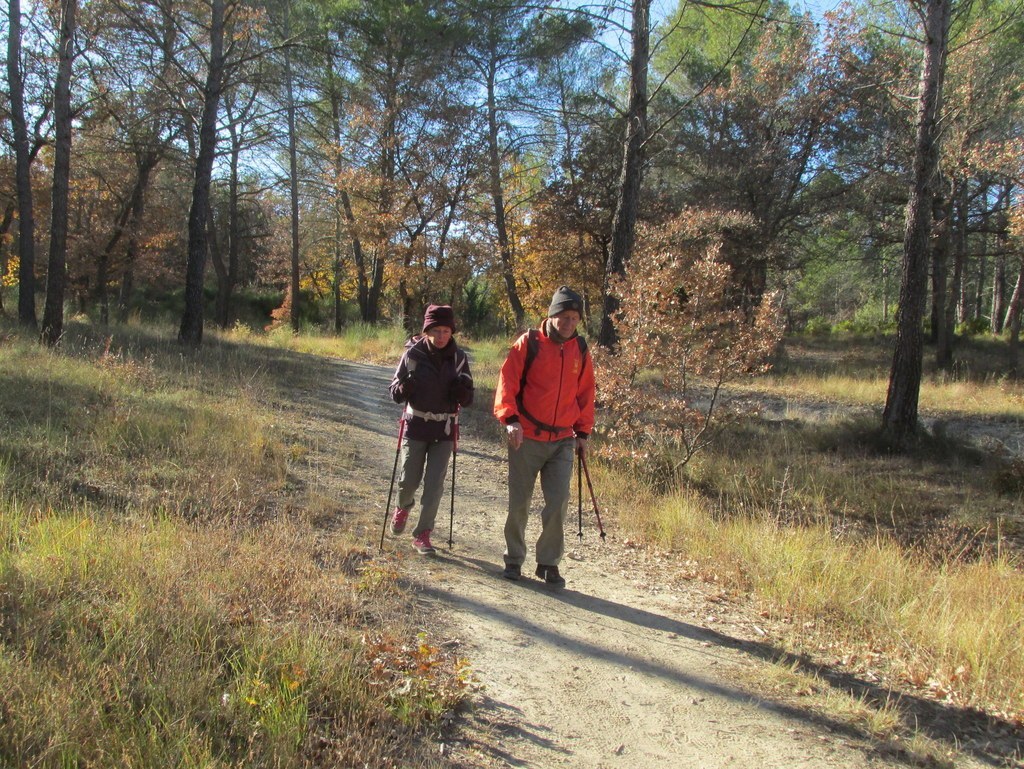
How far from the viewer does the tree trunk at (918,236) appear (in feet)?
29.0

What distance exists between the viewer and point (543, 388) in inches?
173

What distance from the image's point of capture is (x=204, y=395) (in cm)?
840

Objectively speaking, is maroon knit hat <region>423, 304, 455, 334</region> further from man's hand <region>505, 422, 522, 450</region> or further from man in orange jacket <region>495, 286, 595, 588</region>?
man's hand <region>505, 422, 522, 450</region>

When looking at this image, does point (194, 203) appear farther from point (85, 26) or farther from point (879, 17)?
point (879, 17)

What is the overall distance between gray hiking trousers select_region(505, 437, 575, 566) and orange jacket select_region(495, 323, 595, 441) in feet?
0.35

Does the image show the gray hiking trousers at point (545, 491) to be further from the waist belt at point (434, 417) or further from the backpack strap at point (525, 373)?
the waist belt at point (434, 417)

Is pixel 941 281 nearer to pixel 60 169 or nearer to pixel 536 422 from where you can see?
pixel 536 422

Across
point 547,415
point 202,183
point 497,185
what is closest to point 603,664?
point 547,415

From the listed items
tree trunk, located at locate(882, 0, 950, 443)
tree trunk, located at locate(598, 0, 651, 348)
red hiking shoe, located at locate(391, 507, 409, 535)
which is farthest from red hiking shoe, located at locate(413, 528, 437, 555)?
tree trunk, located at locate(882, 0, 950, 443)

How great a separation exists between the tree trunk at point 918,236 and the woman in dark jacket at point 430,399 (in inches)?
309

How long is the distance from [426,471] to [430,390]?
2.03 ft

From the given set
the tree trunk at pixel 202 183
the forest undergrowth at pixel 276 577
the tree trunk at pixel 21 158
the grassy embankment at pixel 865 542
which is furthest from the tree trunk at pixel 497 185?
the forest undergrowth at pixel 276 577

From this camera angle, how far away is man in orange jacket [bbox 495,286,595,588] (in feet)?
14.4

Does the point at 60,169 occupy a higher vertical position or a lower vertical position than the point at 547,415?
higher
